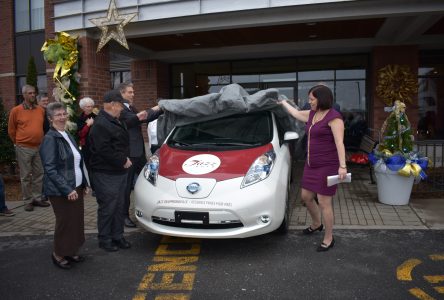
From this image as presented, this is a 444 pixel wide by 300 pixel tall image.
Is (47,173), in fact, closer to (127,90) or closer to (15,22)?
(127,90)

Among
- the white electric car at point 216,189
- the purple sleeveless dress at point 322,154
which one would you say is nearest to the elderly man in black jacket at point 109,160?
the white electric car at point 216,189

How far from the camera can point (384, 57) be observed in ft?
34.2

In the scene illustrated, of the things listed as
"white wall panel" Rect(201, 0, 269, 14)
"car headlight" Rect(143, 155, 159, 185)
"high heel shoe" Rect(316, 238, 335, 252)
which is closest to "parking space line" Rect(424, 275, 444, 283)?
"high heel shoe" Rect(316, 238, 335, 252)

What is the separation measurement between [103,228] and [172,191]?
91 centimetres

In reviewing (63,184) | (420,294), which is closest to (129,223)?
(63,184)

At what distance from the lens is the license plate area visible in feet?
13.4

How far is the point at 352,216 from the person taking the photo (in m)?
5.77

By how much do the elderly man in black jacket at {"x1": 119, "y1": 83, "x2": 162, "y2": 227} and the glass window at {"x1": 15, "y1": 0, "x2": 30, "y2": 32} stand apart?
12149mm

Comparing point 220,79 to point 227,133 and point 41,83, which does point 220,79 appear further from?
point 227,133

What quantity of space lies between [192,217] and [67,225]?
124cm

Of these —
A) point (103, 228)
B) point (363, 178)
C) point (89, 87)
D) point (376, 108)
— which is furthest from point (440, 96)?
point (103, 228)

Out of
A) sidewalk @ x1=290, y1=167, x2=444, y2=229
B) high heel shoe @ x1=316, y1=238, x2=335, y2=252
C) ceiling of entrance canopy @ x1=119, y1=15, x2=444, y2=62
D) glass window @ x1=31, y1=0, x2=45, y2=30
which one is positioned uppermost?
glass window @ x1=31, y1=0, x2=45, y2=30

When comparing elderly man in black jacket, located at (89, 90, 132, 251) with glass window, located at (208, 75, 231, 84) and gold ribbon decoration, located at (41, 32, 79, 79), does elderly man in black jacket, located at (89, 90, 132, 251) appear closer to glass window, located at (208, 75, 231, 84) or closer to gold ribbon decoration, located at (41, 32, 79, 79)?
gold ribbon decoration, located at (41, 32, 79, 79)

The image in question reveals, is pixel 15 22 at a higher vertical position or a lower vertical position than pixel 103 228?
higher
